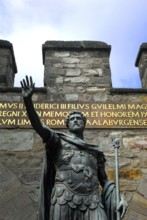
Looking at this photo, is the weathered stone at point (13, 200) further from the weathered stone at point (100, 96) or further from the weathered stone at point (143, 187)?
the weathered stone at point (100, 96)

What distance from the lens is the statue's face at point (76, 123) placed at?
3789 millimetres

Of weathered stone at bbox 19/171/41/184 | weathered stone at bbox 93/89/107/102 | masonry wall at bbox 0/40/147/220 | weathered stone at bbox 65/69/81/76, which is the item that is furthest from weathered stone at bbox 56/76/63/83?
weathered stone at bbox 19/171/41/184

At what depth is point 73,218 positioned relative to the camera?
3203mm

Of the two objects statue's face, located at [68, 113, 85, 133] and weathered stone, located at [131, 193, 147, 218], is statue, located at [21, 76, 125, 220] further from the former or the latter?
weathered stone, located at [131, 193, 147, 218]

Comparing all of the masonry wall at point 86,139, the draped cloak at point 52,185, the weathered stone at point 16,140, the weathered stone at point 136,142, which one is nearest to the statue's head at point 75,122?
the draped cloak at point 52,185

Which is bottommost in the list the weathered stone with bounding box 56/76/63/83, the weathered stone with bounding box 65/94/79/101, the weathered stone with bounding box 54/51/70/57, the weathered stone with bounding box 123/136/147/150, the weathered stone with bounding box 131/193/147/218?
the weathered stone with bounding box 131/193/147/218

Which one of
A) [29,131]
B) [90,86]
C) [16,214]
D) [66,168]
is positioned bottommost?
[16,214]

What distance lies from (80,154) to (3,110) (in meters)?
3.28

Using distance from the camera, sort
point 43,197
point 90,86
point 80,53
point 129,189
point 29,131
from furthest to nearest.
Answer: point 80,53 → point 90,86 → point 29,131 → point 129,189 → point 43,197

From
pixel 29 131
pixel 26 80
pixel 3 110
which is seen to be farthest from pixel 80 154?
pixel 3 110

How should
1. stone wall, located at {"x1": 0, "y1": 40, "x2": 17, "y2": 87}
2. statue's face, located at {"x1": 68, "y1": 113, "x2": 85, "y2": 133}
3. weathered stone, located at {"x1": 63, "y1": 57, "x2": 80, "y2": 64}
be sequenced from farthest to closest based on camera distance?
weathered stone, located at {"x1": 63, "y1": 57, "x2": 80, "y2": 64}
stone wall, located at {"x1": 0, "y1": 40, "x2": 17, "y2": 87}
statue's face, located at {"x1": 68, "y1": 113, "x2": 85, "y2": 133}

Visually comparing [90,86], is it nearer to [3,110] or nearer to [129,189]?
[3,110]

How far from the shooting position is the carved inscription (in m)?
6.42

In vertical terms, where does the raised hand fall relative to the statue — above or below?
above
